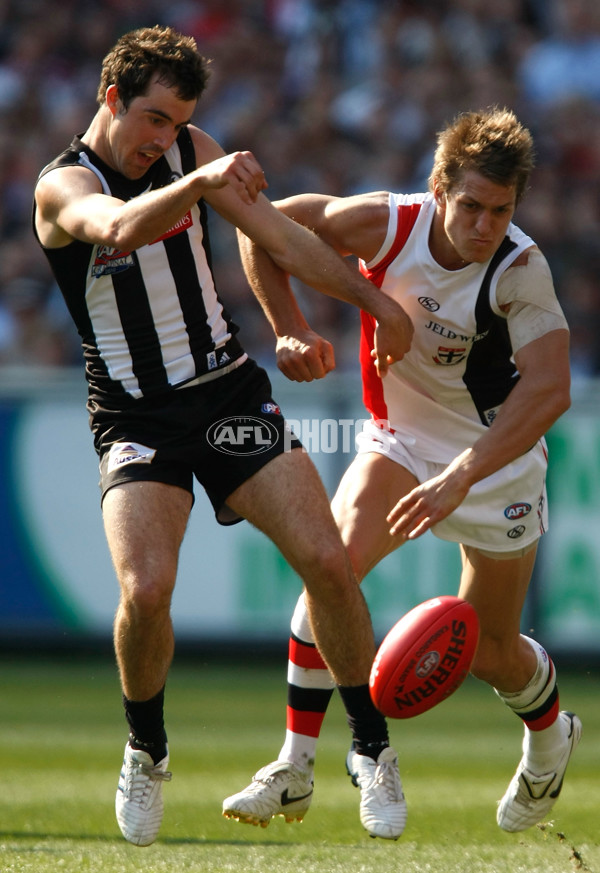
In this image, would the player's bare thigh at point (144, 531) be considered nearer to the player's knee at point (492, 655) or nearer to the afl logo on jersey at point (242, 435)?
the afl logo on jersey at point (242, 435)

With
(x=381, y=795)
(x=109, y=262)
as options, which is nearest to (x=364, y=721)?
(x=381, y=795)

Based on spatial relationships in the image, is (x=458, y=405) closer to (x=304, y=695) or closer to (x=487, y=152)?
(x=487, y=152)

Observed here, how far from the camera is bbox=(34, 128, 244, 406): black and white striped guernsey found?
5.05 metres

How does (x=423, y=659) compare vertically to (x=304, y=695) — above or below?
above

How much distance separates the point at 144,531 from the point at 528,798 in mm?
2282

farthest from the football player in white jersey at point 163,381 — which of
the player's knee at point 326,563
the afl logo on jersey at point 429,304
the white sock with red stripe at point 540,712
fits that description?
the white sock with red stripe at point 540,712

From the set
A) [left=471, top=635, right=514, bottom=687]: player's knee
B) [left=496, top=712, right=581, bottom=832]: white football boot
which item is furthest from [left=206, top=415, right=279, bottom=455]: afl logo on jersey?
[left=496, top=712, right=581, bottom=832]: white football boot

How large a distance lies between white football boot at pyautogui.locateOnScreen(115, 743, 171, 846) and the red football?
0.92 meters

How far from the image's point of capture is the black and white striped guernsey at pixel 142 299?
505cm

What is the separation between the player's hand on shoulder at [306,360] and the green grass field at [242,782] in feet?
6.09

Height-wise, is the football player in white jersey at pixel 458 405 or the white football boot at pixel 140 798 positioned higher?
the football player in white jersey at pixel 458 405

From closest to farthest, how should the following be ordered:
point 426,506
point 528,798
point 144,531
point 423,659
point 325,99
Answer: point 426,506 < point 144,531 < point 423,659 < point 528,798 < point 325,99

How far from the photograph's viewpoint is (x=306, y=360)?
4.95m

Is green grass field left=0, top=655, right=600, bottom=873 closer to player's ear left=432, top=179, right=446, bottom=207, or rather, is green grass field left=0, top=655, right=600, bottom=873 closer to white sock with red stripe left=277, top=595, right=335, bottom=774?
white sock with red stripe left=277, top=595, right=335, bottom=774
